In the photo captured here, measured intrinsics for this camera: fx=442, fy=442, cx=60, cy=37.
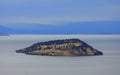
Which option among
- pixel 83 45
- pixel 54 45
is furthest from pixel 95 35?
pixel 54 45

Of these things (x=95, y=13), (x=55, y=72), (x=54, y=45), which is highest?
(x=95, y=13)

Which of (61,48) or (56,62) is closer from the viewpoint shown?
(61,48)

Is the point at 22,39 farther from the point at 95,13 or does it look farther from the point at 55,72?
the point at 95,13

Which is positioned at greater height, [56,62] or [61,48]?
[61,48]
